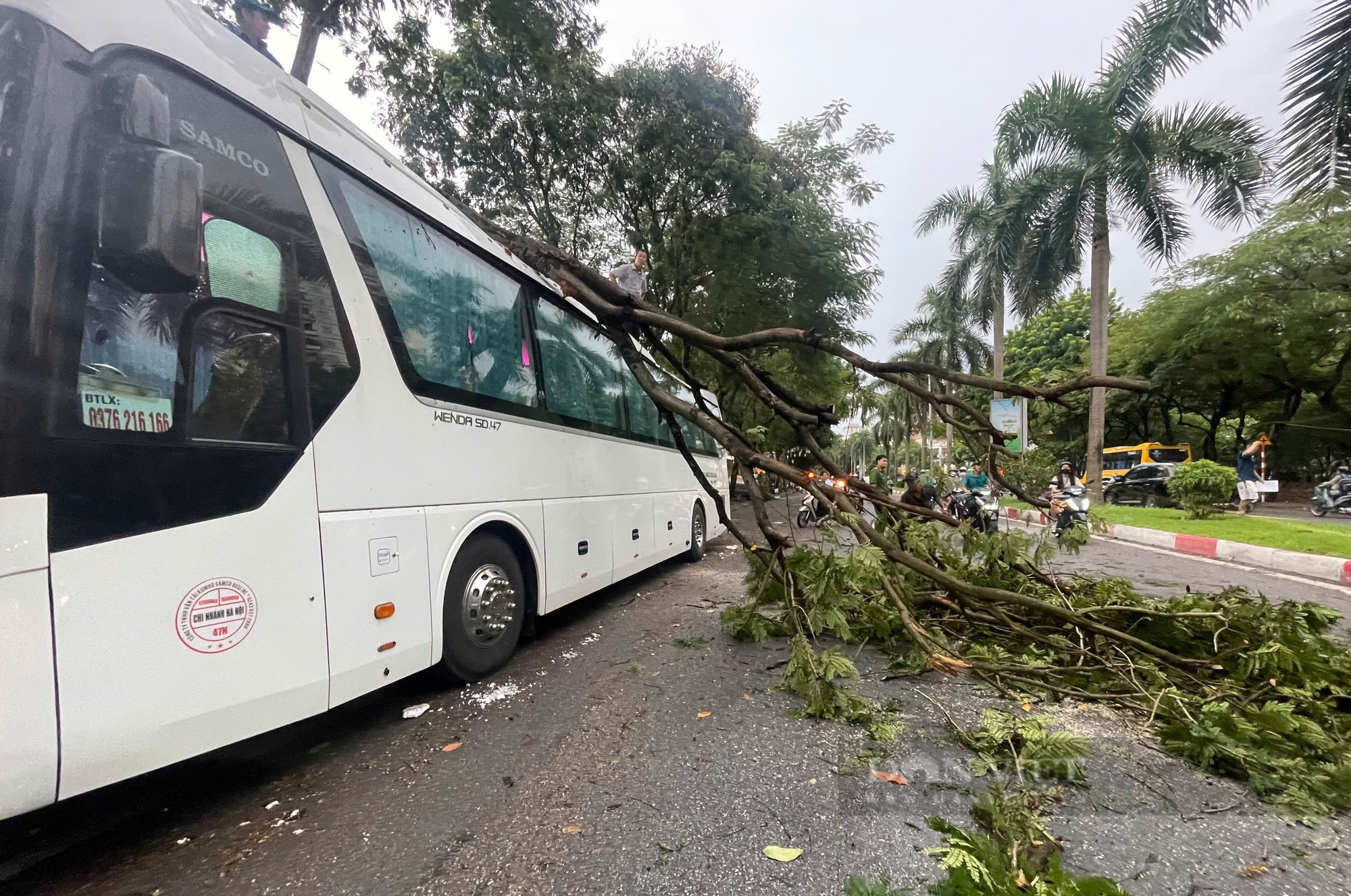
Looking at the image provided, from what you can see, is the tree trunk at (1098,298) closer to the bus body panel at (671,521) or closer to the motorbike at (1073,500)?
the motorbike at (1073,500)

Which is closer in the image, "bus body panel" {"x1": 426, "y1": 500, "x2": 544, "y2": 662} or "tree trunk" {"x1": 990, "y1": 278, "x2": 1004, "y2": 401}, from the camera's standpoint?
"bus body panel" {"x1": 426, "y1": 500, "x2": 544, "y2": 662}

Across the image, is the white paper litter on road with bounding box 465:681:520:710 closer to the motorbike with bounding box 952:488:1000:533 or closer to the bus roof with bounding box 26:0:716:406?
the bus roof with bounding box 26:0:716:406

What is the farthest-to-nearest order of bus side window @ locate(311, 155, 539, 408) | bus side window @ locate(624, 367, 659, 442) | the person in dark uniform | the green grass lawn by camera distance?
the green grass lawn → bus side window @ locate(624, 367, 659, 442) → the person in dark uniform → bus side window @ locate(311, 155, 539, 408)

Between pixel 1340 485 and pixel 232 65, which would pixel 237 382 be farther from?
pixel 1340 485

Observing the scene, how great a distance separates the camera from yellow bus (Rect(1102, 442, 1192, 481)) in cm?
2208

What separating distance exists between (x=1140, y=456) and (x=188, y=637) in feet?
97.7

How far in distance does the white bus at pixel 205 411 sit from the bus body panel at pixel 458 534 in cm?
2

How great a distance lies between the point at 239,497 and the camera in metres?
2.27

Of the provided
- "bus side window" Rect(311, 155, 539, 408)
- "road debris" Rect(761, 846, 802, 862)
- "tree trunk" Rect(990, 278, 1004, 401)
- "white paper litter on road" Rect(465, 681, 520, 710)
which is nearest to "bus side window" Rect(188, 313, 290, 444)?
"bus side window" Rect(311, 155, 539, 408)

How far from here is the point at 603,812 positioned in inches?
91.2

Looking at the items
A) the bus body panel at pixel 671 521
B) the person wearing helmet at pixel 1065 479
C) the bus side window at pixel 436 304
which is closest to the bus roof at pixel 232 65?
the bus side window at pixel 436 304

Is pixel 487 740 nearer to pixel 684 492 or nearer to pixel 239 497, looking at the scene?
pixel 239 497

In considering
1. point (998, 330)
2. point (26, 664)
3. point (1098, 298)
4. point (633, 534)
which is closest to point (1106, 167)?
point (1098, 298)

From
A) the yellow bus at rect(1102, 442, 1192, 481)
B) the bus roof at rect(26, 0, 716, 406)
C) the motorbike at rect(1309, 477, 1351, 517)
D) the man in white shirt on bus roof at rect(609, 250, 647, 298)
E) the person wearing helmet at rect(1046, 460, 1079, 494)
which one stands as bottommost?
the motorbike at rect(1309, 477, 1351, 517)
